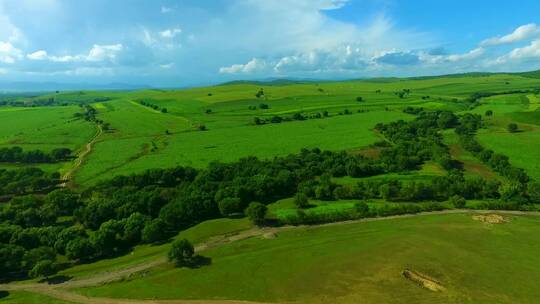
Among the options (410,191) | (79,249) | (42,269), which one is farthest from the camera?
(410,191)

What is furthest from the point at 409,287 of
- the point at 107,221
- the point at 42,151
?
the point at 42,151

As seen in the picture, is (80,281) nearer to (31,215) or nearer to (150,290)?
(150,290)

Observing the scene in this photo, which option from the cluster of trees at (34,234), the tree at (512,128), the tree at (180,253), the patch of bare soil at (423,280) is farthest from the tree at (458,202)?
the tree at (512,128)

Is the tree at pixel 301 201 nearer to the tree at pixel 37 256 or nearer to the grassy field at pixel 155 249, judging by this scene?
the grassy field at pixel 155 249

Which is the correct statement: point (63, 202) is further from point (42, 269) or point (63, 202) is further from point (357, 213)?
point (357, 213)

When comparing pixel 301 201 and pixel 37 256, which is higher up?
pixel 301 201

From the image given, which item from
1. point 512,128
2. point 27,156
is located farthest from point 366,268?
point 27,156

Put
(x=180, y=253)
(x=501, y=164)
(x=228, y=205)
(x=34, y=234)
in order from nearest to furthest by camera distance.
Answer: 1. (x=180, y=253)
2. (x=34, y=234)
3. (x=228, y=205)
4. (x=501, y=164)

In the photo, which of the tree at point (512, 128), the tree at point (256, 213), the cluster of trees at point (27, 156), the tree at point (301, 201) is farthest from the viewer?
the tree at point (512, 128)
